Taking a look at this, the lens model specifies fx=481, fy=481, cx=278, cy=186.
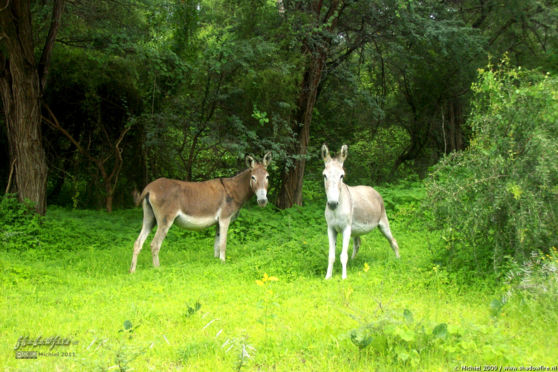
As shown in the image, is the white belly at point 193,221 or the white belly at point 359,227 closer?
the white belly at point 359,227

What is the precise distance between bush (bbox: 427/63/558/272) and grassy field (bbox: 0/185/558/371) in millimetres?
465

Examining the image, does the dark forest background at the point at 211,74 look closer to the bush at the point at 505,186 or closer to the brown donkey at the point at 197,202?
the brown donkey at the point at 197,202

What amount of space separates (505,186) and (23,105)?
10995 millimetres

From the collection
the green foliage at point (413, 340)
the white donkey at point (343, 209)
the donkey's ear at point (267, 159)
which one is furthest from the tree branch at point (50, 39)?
the green foliage at point (413, 340)

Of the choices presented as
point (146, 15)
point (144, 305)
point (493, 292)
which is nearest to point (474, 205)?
point (493, 292)

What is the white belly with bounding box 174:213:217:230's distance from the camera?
9.74m

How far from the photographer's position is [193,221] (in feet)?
32.4

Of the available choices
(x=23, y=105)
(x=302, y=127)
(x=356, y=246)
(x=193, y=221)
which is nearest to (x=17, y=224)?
(x=23, y=105)

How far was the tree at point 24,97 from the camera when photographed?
1160 centimetres

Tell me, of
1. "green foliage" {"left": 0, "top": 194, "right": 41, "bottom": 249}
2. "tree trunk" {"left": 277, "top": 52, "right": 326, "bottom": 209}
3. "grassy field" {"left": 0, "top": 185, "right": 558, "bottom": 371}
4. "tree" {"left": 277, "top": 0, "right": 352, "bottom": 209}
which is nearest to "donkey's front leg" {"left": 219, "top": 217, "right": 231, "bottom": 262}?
"grassy field" {"left": 0, "top": 185, "right": 558, "bottom": 371}

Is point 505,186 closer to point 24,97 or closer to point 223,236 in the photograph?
point 223,236

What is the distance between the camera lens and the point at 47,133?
52.4ft

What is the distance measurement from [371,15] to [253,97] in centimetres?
462

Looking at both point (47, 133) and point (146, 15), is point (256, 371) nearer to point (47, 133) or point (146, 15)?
point (146, 15)
